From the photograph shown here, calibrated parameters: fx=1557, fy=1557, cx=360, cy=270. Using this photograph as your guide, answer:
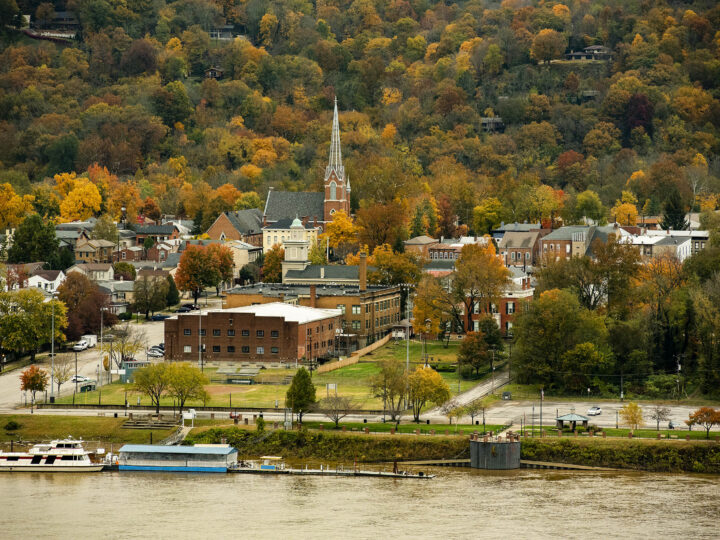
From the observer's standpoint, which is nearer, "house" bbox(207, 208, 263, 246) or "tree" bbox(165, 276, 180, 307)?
"tree" bbox(165, 276, 180, 307)

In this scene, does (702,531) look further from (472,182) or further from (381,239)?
(472,182)

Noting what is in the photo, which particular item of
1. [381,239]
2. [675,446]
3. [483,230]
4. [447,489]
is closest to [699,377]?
[675,446]

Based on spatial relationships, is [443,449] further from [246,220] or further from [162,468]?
[246,220]

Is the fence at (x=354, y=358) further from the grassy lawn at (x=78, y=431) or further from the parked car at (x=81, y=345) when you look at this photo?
the parked car at (x=81, y=345)

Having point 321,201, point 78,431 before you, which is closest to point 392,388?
point 78,431

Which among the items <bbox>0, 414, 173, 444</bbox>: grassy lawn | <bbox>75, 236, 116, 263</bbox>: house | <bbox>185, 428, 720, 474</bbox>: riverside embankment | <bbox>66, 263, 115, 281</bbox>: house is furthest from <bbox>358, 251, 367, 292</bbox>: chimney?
<bbox>75, 236, 116, 263</bbox>: house

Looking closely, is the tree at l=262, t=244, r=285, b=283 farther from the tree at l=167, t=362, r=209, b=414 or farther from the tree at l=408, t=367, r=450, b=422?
the tree at l=408, t=367, r=450, b=422
